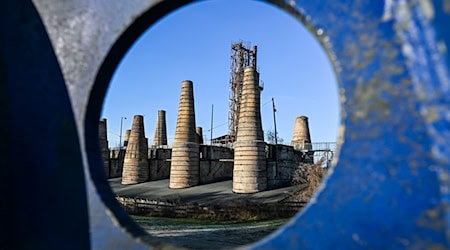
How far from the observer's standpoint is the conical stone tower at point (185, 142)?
79.9 ft

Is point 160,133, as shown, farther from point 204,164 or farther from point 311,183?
point 311,183

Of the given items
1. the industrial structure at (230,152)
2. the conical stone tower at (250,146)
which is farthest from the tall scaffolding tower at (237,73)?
the conical stone tower at (250,146)

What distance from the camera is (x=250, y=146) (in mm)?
20844

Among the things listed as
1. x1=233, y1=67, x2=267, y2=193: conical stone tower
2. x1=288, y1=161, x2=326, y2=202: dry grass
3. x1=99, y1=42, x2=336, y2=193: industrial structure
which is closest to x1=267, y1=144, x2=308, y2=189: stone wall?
x1=99, y1=42, x2=336, y2=193: industrial structure

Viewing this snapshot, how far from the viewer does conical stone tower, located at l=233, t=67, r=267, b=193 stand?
20922 millimetres

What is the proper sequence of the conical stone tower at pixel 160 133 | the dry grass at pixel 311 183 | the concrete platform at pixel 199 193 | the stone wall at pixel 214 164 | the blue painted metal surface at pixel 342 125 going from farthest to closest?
the conical stone tower at pixel 160 133
the stone wall at pixel 214 164
the concrete platform at pixel 199 193
the dry grass at pixel 311 183
the blue painted metal surface at pixel 342 125

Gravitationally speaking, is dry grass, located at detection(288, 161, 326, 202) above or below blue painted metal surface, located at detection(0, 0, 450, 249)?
below

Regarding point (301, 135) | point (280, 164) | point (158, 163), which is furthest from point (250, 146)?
point (158, 163)

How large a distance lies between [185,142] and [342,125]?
22.9m

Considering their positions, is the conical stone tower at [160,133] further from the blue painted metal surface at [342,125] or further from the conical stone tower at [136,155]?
the blue painted metal surface at [342,125]

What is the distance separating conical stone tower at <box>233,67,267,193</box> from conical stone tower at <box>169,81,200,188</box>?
402 cm

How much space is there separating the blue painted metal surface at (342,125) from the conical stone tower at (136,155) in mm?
26101

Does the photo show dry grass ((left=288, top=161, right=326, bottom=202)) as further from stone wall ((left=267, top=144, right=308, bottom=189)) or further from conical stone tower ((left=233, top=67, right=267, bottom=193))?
stone wall ((left=267, top=144, right=308, bottom=189))

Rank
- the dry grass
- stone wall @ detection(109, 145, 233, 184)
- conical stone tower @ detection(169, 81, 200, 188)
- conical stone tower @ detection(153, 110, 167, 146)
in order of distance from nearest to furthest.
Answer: the dry grass, conical stone tower @ detection(169, 81, 200, 188), stone wall @ detection(109, 145, 233, 184), conical stone tower @ detection(153, 110, 167, 146)
